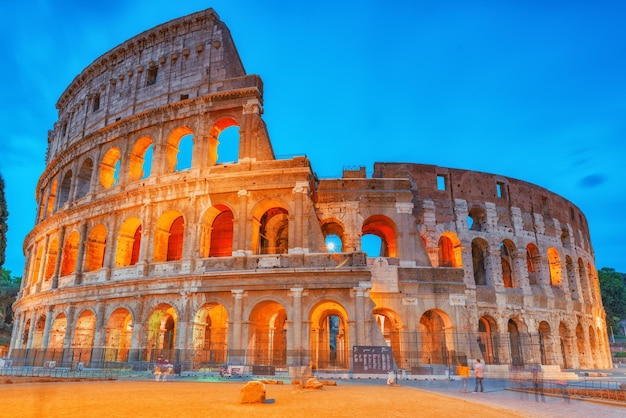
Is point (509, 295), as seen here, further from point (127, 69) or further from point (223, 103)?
point (127, 69)

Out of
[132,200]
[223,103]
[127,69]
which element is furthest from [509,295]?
[127,69]

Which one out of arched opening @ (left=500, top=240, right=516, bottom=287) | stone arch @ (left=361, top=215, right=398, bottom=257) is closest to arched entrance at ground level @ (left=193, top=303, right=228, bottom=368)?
stone arch @ (left=361, top=215, right=398, bottom=257)

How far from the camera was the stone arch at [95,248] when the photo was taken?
77.0 ft

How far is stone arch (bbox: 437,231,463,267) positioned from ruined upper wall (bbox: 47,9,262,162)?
13886mm

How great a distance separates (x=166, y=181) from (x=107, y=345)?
826 centimetres

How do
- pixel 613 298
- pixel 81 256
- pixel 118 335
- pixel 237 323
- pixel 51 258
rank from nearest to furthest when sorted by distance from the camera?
pixel 237 323
pixel 118 335
pixel 81 256
pixel 51 258
pixel 613 298

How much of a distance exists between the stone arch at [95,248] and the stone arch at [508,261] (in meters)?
23.2

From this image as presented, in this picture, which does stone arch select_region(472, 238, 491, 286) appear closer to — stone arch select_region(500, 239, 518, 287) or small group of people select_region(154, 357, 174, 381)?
stone arch select_region(500, 239, 518, 287)

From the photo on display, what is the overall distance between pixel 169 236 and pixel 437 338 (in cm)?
1488

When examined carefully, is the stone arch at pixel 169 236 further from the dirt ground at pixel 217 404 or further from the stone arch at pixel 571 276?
the stone arch at pixel 571 276

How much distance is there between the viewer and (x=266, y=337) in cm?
2064

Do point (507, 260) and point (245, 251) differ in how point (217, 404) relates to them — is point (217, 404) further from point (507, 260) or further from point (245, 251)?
point (507, 260)

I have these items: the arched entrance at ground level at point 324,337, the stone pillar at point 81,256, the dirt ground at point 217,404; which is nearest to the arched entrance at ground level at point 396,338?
the arched entrance at ground level at point 324,337

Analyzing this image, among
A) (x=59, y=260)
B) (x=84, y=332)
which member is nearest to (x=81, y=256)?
(x=59, y=260)
